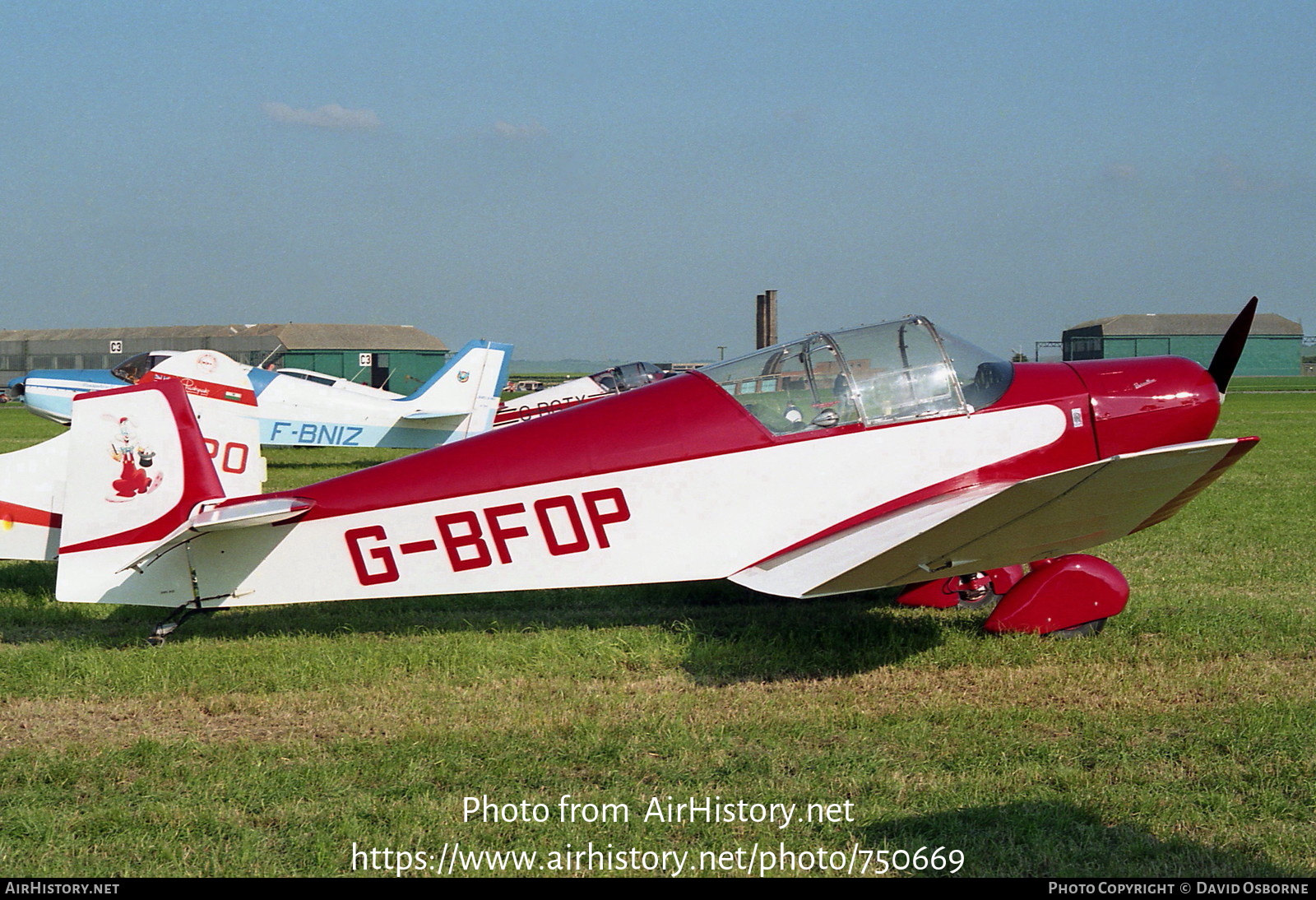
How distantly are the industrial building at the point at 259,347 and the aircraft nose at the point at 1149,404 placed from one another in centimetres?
5291

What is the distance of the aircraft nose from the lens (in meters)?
5.44

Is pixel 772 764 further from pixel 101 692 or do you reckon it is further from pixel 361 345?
pixel 361 345

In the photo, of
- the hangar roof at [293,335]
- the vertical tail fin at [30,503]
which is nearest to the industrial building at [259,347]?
the hangar roof at [293,335]

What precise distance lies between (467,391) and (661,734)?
532 inches

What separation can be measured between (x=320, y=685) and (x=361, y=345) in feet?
219

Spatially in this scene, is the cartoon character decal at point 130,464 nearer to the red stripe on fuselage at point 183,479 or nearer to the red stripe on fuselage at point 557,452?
the red stripe on fuselage at point 183,479

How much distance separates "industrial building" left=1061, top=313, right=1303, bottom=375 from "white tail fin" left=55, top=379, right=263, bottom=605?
70768mm

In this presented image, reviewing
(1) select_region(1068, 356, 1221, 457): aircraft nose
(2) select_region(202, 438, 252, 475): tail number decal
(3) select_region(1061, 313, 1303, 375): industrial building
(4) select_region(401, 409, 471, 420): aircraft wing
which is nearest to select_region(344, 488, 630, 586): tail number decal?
(2) select_region(202, 438, 252, 475): tail number decal

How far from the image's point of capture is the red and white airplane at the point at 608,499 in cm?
509

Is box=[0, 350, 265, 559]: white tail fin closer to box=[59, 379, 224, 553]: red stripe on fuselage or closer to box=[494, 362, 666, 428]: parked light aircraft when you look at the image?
box=[59, 379, 224, 553]: red stripe on fuselage

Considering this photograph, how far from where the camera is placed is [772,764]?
393cm

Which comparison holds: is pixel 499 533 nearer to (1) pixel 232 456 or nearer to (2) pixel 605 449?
(2) pixel 605 449

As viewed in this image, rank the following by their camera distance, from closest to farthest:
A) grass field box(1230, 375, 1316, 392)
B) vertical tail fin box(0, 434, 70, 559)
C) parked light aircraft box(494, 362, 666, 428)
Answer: vertical tail fin box(0, 434, 70, 559) → parked light aircraft box(494, 362, 666, 428) → grass field box(1230, 375, 1316, 392)
